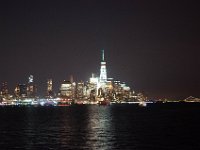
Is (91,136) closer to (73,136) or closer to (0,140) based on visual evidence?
(73,136)

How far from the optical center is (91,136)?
76125 millimetres

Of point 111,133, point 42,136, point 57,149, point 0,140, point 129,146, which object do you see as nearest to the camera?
point 57,149

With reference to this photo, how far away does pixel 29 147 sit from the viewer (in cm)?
6225

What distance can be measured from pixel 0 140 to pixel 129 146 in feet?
62.7

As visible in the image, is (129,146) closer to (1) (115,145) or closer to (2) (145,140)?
(1) (115,145)

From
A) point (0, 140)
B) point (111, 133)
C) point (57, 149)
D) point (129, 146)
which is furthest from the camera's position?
point (111, 133)

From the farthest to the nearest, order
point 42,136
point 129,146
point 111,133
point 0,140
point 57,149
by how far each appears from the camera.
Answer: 1. point 111,133
2. point 42,136
3. point 0,140
4. point 129,146
5. point 57,149

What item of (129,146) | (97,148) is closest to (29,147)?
(97,148)

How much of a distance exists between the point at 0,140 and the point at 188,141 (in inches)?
1091

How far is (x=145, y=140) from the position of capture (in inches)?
2763

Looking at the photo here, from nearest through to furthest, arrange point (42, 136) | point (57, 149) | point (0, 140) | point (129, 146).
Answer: point (57, 149) → point (129, 146) → point (0, 140) → point (42, 136)

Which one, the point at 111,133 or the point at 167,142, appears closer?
the point at 167,142

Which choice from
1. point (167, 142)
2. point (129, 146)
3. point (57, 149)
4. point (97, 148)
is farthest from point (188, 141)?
point (57, 149)

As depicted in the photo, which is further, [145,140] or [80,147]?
[145,140]
